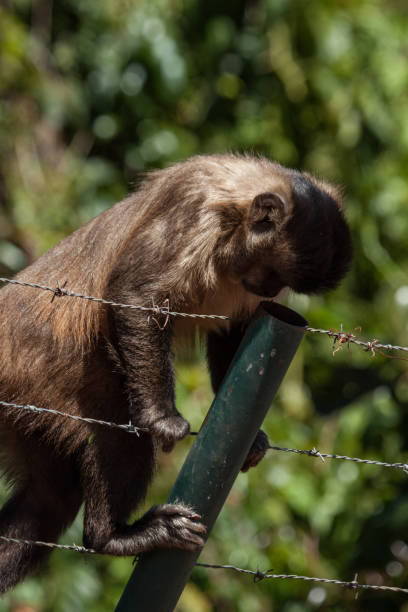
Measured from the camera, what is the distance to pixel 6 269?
589cm

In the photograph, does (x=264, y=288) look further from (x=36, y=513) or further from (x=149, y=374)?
(x=36, y=513)

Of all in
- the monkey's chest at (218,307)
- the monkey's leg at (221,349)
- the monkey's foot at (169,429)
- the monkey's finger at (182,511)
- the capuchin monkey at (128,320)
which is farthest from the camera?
the monkey's leg at (221,349)

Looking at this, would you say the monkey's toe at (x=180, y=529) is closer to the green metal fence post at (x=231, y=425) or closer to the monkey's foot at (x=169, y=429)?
the green metal fence post at (x=231, y=425)

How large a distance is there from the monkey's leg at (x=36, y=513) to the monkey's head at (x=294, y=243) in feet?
3.56

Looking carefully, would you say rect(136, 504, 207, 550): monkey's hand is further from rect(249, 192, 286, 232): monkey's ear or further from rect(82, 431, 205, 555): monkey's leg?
rect(249, 192, 286, 232): monkey's ear

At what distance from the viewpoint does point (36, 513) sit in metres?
3.27

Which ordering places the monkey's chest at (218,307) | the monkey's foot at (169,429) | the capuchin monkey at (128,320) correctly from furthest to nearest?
the monkey's chest at (218,307) → the capuchin monkey at (128,320) → the monkey's foot at (169,429)

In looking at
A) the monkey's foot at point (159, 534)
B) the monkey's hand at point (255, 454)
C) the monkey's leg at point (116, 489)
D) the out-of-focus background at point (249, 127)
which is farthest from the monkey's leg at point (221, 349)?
the out-of-focus background at point (249, 127)

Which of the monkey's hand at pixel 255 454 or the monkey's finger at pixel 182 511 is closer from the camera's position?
the monkey's finger at pixel 182 511

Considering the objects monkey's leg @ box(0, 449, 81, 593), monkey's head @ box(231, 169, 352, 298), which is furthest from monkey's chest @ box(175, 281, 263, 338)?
monkey's leg @ box(0, 449, 81, 593)

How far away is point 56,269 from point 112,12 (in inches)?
181

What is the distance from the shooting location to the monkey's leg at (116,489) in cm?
283

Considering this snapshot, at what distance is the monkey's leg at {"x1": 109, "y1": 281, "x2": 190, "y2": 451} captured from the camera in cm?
281

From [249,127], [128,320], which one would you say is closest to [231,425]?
[128,320]
